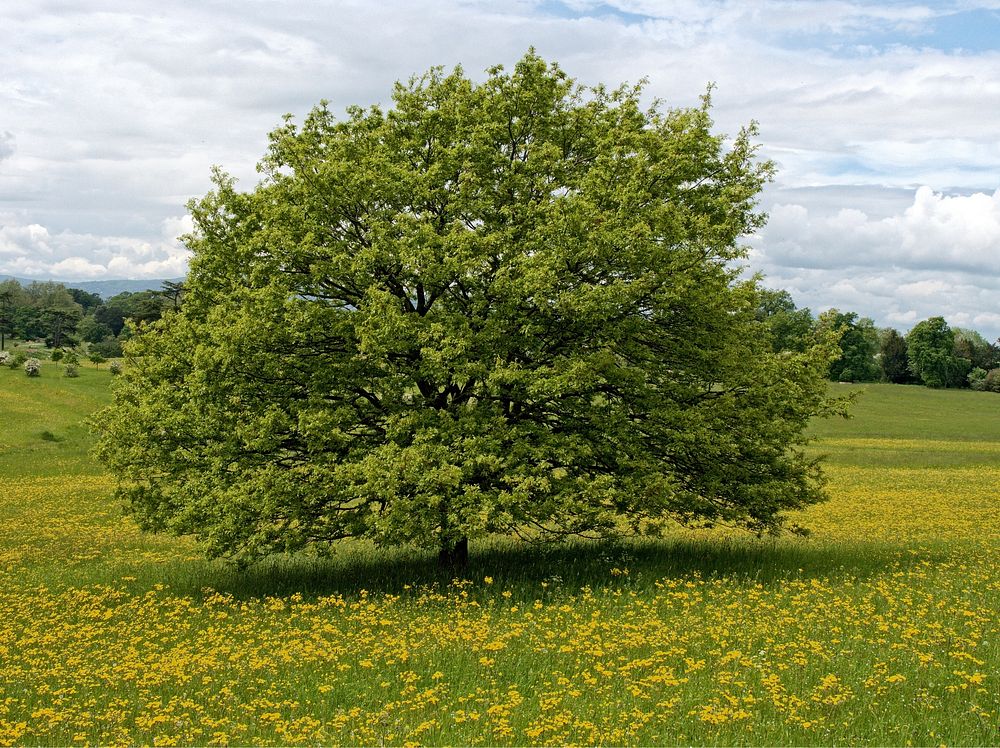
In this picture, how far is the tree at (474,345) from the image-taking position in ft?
54.3

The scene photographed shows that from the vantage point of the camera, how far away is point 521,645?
12992 mm

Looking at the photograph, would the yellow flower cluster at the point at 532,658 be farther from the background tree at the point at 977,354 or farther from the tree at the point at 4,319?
the background tree at the point at 977,354

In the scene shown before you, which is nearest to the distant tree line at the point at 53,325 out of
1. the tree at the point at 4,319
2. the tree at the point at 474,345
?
the tree at the point at 4,319

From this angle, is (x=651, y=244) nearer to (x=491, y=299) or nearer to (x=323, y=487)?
(x=491, y=299)

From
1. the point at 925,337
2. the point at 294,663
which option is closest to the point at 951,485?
the point at 294,663

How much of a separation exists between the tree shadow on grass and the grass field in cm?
11

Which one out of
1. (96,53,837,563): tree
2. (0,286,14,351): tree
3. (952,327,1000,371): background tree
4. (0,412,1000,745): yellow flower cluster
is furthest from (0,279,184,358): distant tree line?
(952,327,1000,371): background tree

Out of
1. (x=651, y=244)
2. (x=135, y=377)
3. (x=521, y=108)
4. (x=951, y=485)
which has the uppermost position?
(x=521, y=108)

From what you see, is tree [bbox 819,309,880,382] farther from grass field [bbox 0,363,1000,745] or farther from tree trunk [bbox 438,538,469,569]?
tree trunk [bbox 438,538,469,569]

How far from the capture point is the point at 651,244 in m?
16.9

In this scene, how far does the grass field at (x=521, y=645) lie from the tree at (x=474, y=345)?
169cm

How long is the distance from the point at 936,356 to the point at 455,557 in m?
146

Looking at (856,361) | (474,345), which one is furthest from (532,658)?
(856,361)

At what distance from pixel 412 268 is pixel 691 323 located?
6.70m
